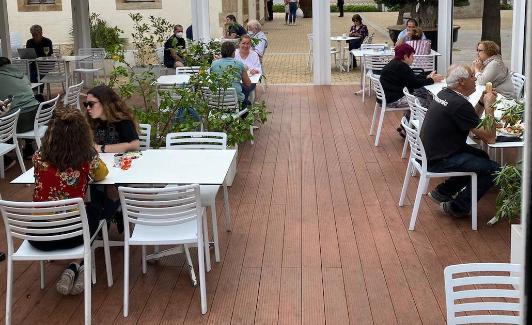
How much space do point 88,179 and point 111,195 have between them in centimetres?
236

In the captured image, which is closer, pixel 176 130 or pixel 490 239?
pixel 490 239

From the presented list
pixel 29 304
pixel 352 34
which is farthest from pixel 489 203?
pixel 352 34

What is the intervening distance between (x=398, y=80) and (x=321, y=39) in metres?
5.26

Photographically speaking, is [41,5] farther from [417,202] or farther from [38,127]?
[417,202]

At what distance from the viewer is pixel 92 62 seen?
13.9 meters

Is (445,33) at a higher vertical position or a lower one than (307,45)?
higher

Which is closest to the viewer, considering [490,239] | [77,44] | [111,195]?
[490,239]

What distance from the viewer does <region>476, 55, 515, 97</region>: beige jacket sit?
797cm

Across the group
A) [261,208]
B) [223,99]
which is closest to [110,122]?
[261,208]

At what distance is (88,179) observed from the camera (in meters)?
4.73

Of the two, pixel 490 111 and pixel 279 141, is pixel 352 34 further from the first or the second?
pixel 490 111

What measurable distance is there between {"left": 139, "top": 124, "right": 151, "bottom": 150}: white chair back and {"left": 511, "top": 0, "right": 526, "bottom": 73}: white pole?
203 inches

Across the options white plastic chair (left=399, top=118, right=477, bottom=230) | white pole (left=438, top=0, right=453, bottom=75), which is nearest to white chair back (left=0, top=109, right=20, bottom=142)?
white plastic chair (left=399, top=118, right=477, bottom=230)

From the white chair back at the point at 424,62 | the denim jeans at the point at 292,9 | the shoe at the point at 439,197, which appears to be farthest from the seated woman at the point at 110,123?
the denim jeans at the point at 292,9
